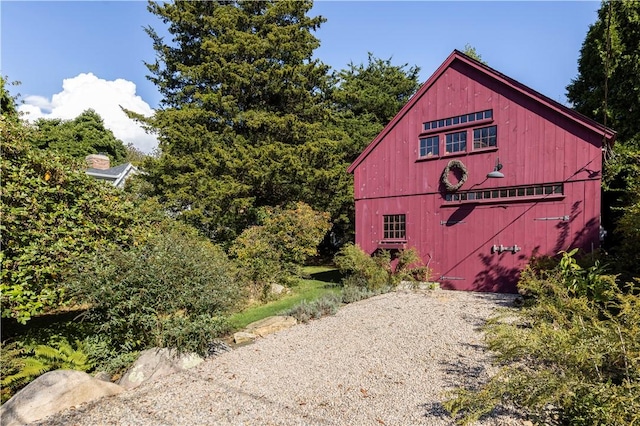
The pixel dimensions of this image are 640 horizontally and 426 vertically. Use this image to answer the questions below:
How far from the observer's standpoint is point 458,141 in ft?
36.8

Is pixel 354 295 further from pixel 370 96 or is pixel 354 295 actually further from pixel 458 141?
pixel 370 96

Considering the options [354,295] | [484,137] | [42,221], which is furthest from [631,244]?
[42,221]

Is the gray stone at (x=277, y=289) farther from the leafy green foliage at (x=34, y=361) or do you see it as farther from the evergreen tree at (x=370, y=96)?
the evergreen tree at (x=370, y=96)

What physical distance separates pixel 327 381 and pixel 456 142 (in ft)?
29.8

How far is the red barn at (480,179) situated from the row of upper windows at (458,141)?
1.2 inches

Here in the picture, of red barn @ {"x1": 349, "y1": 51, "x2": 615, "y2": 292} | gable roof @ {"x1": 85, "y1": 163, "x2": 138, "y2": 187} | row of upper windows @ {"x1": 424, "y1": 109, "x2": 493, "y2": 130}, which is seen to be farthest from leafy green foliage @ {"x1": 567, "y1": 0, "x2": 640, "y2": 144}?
gable roof @ {"x1": 85, "y1": 163, "x2": 138, "y2": 187}

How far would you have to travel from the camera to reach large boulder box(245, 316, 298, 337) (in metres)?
7.18

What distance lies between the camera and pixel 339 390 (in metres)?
4.34

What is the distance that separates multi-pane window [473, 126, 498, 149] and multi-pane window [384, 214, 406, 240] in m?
3.32

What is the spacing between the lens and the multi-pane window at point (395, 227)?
1212cm

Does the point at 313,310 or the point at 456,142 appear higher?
the point at 456,142

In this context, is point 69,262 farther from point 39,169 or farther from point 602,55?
point 602,55

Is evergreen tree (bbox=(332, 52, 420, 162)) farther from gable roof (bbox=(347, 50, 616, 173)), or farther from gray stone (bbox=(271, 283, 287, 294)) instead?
gray stone (bbox=(271, 283, 287, 294))

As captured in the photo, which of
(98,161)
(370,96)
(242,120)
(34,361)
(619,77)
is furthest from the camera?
(98,161)
